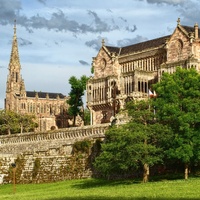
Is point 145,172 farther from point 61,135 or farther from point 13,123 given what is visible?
point 13,123

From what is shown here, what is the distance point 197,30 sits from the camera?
89312 mm

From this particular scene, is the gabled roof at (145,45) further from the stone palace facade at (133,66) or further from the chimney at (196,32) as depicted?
the chimney at (196,32)

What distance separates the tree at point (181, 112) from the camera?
4934 centimetres

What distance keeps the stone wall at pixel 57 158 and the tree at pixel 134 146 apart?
29.0 feet

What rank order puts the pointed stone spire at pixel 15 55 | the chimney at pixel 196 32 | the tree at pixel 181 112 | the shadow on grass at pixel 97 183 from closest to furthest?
the tree at pixel 181 112, the shadow on grass at pixel 97 183, the chimney at pixel 196 32, the pointed stone spire at pixel 15 55

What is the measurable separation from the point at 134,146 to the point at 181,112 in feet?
16.8

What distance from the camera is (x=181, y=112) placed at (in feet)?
167

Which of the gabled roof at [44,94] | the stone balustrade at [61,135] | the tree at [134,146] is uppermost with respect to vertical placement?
the gabled roof at [44,94]

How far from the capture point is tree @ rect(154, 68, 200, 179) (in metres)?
49.3

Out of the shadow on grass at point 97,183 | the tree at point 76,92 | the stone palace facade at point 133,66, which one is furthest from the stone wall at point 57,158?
the tree at point 76,92

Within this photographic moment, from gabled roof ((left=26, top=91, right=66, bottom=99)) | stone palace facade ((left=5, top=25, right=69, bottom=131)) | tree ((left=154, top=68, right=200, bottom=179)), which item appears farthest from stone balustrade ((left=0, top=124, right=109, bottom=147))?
gabled roof ((left=26, top=91, right=66, bottom=99))

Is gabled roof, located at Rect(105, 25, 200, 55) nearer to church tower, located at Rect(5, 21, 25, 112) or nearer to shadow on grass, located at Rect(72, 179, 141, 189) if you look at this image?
shadow on grass, located at Rect(72, 179, 141, 189)

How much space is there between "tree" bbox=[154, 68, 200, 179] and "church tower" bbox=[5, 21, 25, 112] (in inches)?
5275

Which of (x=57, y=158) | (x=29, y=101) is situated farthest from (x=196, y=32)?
(x=29, y=101)
